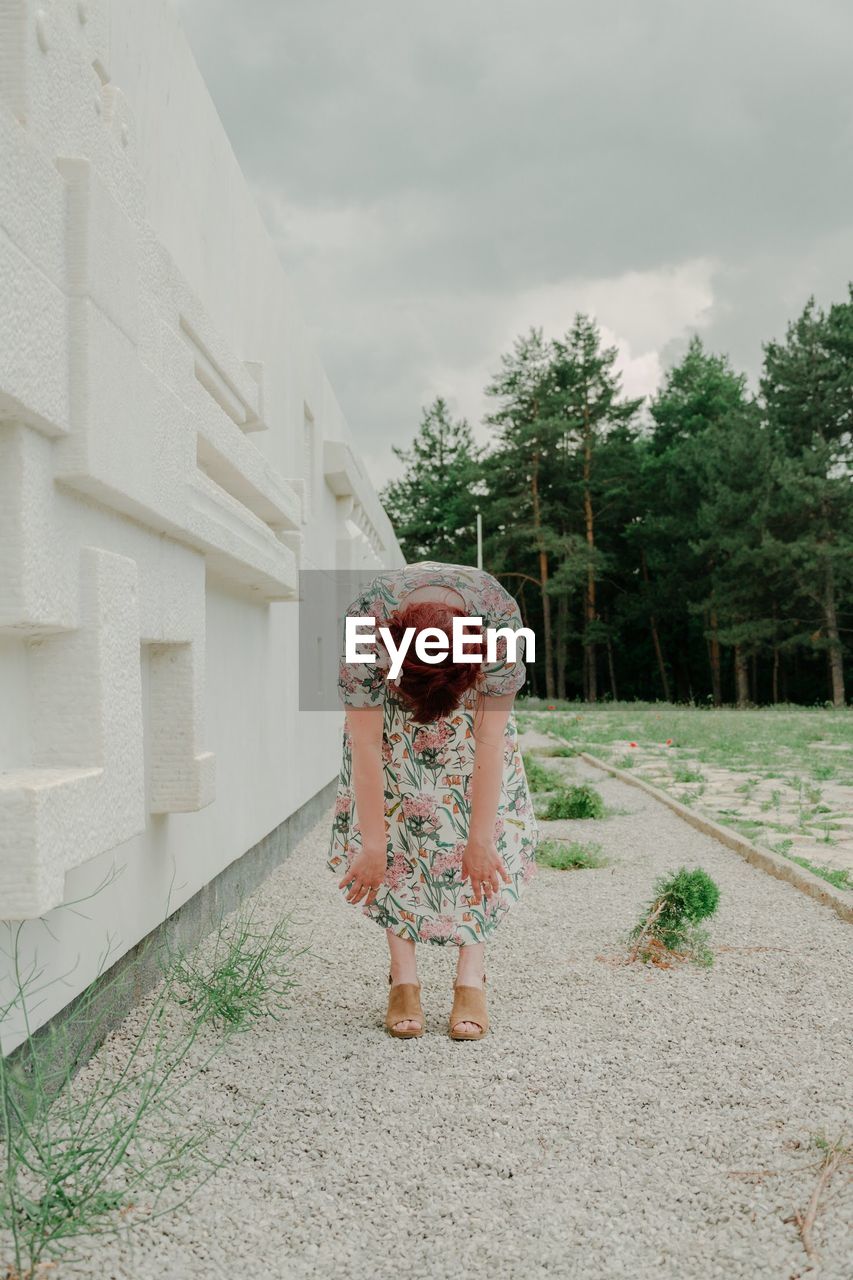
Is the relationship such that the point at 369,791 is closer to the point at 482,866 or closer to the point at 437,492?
the point at 482,866

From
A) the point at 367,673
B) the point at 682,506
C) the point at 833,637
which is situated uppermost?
the point at 682,506

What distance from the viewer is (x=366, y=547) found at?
449 inches

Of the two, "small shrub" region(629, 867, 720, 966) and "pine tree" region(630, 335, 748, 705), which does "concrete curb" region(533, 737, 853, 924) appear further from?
"pine tree" region(630, 335, 748, 705)

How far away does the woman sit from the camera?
9.92 ft

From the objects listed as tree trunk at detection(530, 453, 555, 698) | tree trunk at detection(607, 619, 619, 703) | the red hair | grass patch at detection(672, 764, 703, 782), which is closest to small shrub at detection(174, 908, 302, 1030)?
the red hair

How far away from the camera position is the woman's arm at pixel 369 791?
9.99 feet

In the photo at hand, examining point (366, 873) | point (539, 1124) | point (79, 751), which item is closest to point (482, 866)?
point (366, 873)

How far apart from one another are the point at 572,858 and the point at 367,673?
3207 millimetres

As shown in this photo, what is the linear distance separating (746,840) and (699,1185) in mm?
4216

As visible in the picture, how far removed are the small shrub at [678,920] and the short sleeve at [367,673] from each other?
5.08 feet

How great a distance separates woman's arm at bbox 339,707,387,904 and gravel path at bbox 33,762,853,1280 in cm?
47

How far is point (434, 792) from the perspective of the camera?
3205mm

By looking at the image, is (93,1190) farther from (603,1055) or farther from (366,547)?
(366,547)

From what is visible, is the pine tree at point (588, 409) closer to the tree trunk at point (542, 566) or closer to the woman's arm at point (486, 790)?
the tree trunk at point (542, 566)
